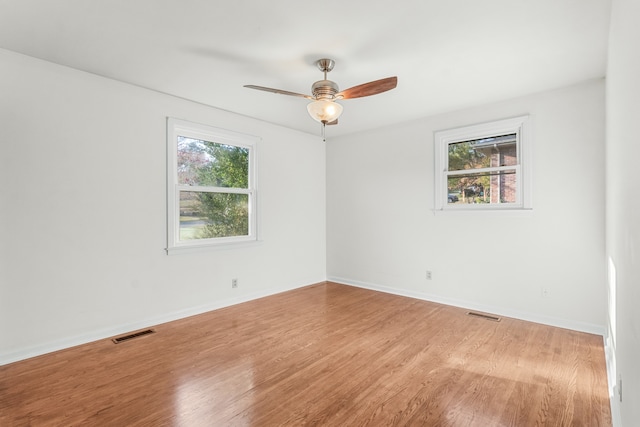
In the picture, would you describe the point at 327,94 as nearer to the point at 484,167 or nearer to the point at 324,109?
the point at 324,109

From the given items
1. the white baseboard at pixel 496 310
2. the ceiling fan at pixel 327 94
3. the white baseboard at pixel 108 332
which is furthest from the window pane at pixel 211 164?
the white baseboard at pixel 496 310

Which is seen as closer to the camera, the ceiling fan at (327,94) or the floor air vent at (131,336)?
the ceiling fan at (327,94)

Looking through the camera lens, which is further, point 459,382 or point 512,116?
point 512,116

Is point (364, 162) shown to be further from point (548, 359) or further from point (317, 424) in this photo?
point (317, 424)

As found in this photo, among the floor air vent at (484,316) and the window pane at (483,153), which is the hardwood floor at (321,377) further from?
the window pane at (483,153)

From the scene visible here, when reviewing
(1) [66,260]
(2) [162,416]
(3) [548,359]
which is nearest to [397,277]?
(3) [548,359]

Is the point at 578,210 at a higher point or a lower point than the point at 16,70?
lower

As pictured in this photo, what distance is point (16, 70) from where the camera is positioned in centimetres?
268

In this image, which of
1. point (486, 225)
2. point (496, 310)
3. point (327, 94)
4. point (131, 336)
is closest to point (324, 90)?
point (327, 94)

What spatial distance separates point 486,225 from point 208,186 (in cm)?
348

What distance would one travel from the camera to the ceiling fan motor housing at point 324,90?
2.77 metres

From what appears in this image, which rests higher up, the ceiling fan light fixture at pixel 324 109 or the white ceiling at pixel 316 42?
the white ceiling at pixel 316 42

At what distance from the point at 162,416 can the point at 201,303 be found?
204 cm

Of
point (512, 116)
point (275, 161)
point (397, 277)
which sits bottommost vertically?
point (397, 277)
